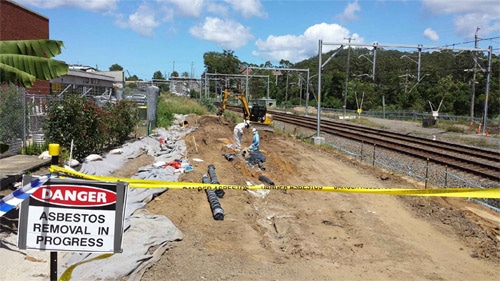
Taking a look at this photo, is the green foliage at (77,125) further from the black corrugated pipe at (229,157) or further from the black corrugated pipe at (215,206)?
the black corrugated pipe at (215,206)

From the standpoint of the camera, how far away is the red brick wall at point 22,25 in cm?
2531

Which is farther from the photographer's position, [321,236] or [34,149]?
[34,149]

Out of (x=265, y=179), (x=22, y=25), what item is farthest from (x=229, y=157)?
(x=22, y=25)

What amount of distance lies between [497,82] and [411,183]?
5497cm

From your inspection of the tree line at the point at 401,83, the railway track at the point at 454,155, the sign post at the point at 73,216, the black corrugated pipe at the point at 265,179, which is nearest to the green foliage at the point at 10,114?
the black corrugated pipe at the point at 265,179

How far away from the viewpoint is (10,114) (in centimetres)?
1241

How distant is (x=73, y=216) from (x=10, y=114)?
1015cm

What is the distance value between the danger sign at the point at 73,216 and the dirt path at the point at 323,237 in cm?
178

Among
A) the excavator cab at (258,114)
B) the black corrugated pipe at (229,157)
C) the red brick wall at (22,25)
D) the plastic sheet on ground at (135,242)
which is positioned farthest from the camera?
the excavator cab at (258,114)

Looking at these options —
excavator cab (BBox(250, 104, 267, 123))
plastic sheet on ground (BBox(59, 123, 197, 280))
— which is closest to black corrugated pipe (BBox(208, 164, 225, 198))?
plastic sheet on ground (BBox(59, 123, 197, 280))

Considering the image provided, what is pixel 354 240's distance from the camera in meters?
8.59

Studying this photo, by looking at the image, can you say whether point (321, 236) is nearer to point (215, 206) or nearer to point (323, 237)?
point (323, 237)

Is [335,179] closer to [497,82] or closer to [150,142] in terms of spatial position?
[150,142]

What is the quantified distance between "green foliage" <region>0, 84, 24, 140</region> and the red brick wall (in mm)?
11761
